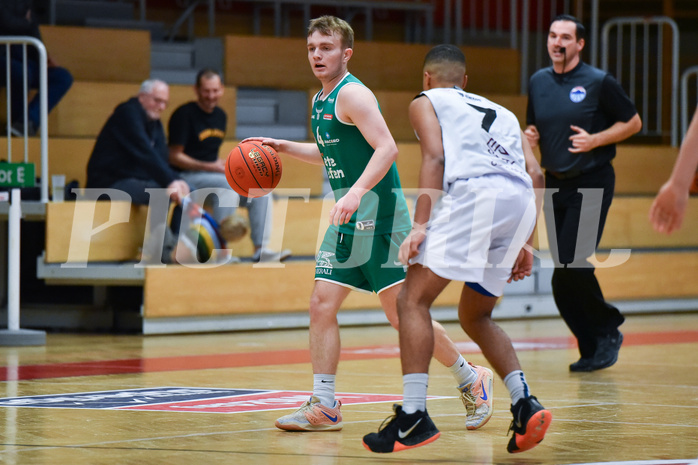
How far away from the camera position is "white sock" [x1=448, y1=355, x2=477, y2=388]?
4.69m

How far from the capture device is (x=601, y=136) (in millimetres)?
6695

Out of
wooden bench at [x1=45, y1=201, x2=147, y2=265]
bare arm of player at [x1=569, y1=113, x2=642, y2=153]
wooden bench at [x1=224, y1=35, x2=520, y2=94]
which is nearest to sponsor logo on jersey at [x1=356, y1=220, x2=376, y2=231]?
bare arm of player at [x1=569, y1=113, x2=642, y2=153]

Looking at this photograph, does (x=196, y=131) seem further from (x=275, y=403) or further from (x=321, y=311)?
(x=321, y=311)

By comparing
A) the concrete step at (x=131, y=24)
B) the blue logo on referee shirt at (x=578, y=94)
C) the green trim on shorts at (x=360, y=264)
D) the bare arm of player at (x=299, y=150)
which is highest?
the concrete step at (x=131, y=24)

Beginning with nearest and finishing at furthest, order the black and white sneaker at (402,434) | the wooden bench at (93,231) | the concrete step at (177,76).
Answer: the black and white sneaker at (402,434) → the wooden bench at (93,231) → the concrete step at (177,76)

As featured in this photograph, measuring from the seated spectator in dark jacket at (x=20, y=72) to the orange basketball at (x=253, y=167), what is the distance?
461 cm

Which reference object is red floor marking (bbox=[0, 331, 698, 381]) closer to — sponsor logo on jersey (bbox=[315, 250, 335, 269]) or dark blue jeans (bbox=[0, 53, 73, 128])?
sponsor logo on jersey (bbox=[315, 250, 335, 269])

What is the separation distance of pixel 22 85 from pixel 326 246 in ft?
17.7

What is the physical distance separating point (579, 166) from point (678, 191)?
3820 millimetres

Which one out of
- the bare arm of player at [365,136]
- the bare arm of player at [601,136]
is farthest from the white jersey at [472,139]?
the bare arm of player at [601,136]

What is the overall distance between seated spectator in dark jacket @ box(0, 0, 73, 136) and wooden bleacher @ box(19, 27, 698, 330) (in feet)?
0.98

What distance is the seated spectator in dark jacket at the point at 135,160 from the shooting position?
8.69 m

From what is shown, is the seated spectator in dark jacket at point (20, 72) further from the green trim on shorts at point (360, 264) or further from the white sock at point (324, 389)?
the white sock at point (324, 389)

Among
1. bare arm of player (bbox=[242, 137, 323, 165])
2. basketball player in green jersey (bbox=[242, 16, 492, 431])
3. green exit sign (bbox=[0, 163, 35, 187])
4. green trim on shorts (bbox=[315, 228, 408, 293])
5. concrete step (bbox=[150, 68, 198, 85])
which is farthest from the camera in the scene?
concrete step (bbox=[150, 68, 198, 85])
